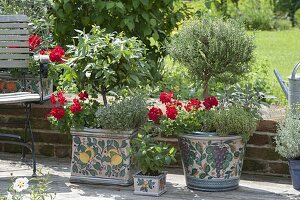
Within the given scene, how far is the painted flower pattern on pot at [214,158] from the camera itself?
5.18m

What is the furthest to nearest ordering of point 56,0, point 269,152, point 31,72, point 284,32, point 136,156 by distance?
point 284,32 < point 56,0 < point 31,72 < point 269,152 < point 136,156

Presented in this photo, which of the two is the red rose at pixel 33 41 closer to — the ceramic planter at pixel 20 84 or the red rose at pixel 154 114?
the ceramic planter at pixel 20 84

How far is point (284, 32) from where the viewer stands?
11680 mm

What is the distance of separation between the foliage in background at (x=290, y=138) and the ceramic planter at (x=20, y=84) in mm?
1749

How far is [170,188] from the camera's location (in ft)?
17.4

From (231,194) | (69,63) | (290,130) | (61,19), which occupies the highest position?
(61,19)

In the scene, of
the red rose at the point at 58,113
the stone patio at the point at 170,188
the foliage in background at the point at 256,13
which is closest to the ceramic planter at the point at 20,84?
the stone patio at the point at 170,188

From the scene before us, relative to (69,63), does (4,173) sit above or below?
below

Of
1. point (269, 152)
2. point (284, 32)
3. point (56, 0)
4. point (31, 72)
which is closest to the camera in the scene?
point (269, 152)

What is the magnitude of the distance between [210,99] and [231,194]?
588 millimetres

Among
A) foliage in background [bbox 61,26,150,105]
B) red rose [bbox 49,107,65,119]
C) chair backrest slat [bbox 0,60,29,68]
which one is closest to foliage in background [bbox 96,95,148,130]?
foliage in background [bbox 61,26,150,105]

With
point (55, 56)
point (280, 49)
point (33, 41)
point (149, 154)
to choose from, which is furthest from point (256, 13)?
point (149, 154)

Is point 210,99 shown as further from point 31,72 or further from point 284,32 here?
point 284,32

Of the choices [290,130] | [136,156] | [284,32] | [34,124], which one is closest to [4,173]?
[34,124]
